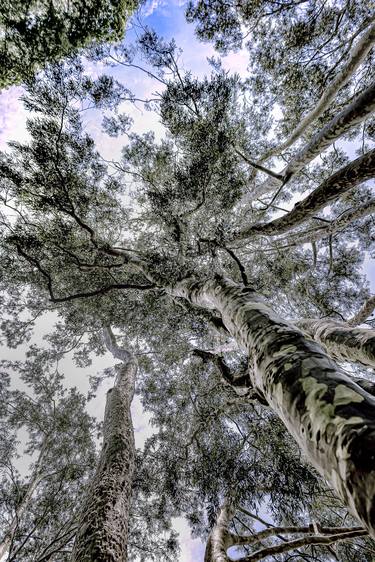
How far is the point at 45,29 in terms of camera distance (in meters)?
5.02

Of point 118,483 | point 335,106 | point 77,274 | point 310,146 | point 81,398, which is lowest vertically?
point 118,483

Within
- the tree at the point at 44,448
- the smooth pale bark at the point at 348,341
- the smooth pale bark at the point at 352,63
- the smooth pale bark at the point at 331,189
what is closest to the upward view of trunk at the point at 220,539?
the smooth pale bark at the point at 348,341

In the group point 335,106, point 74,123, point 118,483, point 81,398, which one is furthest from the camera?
point 81,398

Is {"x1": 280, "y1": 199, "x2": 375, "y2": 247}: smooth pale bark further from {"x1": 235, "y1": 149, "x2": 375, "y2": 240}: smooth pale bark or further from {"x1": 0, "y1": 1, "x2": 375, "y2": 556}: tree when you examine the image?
{"x1": 235, "y1": 149, "x2": 375, "y2": 240}: smooth pale bark

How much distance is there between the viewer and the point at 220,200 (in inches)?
254

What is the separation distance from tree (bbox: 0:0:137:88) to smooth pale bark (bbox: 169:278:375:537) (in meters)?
5.96

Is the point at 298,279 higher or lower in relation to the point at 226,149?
lower

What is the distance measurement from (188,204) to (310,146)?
10.9 ft

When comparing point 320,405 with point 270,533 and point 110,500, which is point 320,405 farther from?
point 270,533

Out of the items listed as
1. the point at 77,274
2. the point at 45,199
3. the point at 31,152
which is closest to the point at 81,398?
the point at 77,274

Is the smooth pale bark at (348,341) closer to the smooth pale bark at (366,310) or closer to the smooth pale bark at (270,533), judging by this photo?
the smooth pale bark at (366,310)

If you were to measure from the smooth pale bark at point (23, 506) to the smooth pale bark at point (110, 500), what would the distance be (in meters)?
2.88

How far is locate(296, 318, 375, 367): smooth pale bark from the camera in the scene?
3.11 metres

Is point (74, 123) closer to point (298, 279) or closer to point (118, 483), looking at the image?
point (118, 483)
